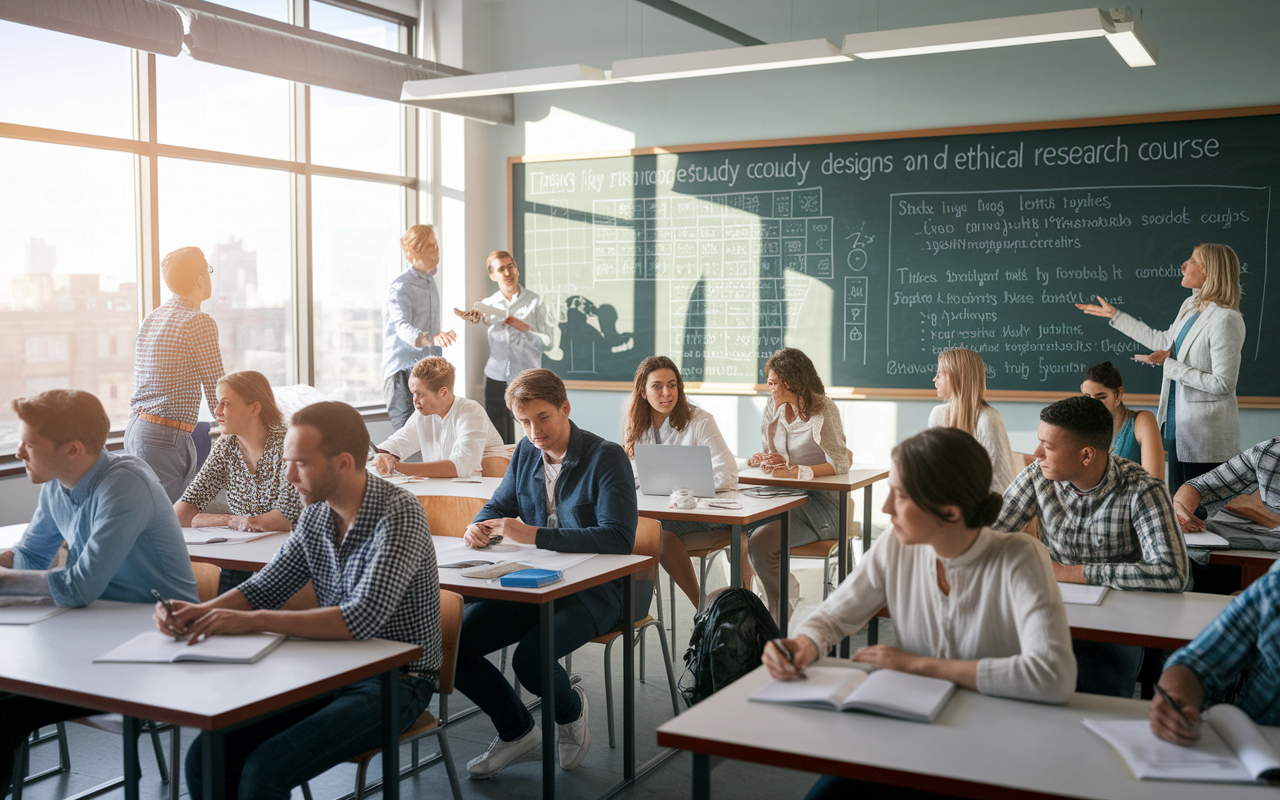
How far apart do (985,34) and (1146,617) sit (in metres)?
3.11

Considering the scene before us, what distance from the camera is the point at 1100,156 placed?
19.6ft

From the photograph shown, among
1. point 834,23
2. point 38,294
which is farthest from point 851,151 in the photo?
point 38,294

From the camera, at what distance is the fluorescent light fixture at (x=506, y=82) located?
17.7 ft

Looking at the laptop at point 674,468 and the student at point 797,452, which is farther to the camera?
the student at point 797,452

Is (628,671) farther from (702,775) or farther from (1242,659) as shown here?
(1242,659)

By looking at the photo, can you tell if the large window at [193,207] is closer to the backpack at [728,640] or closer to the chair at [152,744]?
the chair at [152,744]

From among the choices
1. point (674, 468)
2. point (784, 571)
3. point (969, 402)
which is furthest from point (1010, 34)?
point (784, 571)

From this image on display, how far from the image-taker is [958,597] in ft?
6.48

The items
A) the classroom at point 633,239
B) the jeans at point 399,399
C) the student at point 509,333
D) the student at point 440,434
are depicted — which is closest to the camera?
the classroom at point 633,239

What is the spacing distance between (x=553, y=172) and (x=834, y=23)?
87.2 inches

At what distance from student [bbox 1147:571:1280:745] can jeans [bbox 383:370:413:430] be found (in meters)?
5.34

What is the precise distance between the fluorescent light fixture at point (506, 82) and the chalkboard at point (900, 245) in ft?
4.67

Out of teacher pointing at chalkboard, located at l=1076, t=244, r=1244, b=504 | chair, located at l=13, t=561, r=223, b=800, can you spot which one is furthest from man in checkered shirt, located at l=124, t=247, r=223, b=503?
teacher pointing at chalkboard, located at l=1076, t=244, r=1244, b=504

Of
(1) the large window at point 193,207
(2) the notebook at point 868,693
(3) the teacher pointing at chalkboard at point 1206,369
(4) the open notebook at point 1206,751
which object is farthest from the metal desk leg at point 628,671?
(1) the large window at point 193,207
